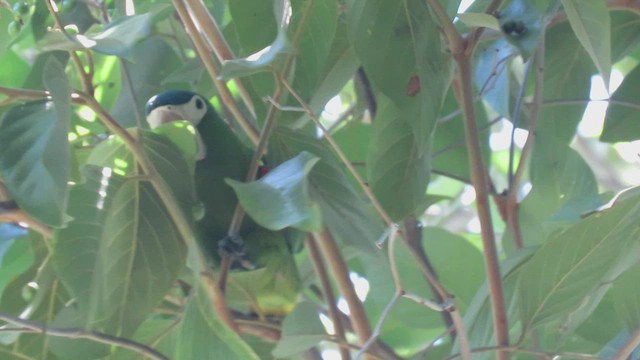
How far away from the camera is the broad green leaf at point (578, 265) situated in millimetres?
760

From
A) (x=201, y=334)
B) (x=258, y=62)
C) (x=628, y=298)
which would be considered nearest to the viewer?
(x=258, y=62)

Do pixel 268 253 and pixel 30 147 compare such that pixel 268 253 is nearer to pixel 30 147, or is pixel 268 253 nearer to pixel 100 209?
pixel 100 209

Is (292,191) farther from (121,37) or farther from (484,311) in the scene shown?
(484,311)

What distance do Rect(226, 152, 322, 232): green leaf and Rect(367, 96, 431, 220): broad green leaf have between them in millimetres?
196

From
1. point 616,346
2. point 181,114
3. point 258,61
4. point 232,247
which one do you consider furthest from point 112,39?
point 616,346

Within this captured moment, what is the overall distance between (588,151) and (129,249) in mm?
2587

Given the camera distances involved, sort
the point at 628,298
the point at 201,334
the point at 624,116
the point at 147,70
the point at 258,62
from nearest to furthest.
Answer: the point at 258,62, the point at 201,334, the point at 628,298, the point at 624,116, the point at 147,70

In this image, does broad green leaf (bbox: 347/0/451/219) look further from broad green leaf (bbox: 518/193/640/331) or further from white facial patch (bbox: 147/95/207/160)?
white facial patch (bbox: 147/95/207/160)

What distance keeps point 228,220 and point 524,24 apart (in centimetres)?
34

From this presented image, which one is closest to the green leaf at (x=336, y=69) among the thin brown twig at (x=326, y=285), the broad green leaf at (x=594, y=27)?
the thin brown twig at (x=326, y=285)

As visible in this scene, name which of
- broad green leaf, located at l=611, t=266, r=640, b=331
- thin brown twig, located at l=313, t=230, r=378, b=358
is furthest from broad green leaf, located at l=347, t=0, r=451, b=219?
broad green leaf, located at l=611, t=266, r=640, b=331

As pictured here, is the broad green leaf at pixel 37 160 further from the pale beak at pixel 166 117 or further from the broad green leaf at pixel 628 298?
the broad green leaf at pixel 628 298

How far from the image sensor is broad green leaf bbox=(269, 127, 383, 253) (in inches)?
29.0

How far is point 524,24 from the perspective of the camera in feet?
2.61
